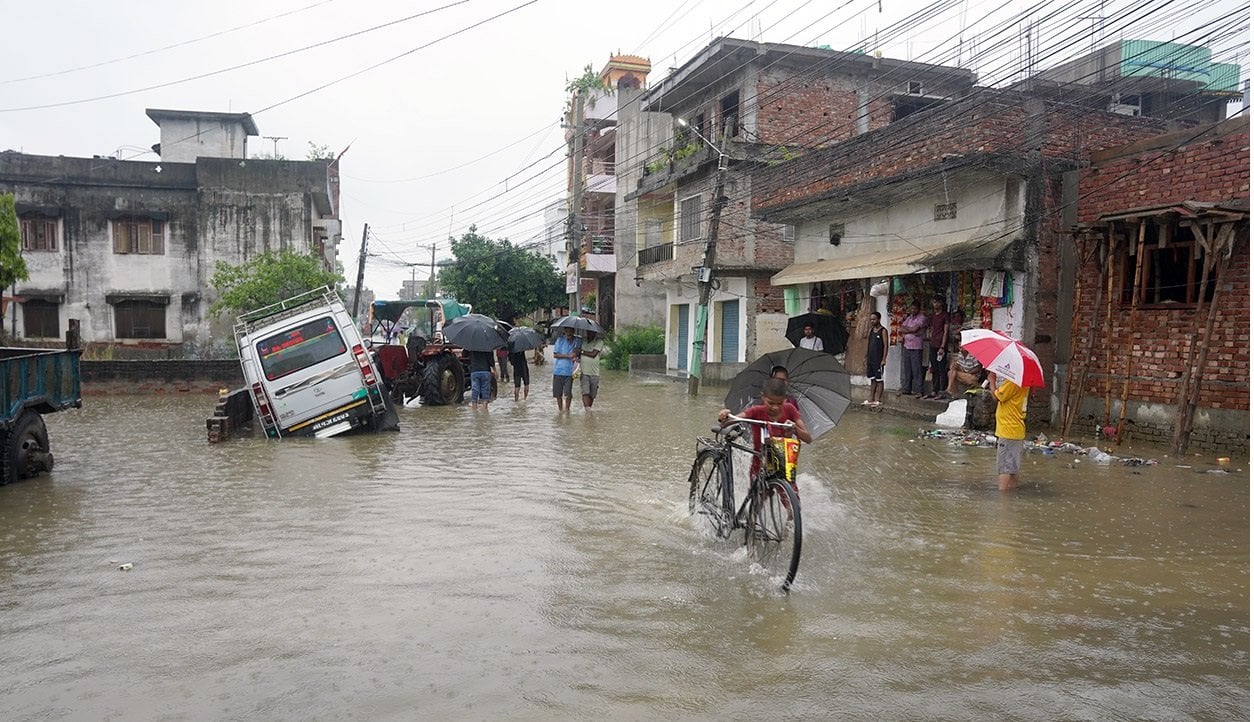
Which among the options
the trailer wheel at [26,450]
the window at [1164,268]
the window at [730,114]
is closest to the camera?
the trailer wheel at [26,450]

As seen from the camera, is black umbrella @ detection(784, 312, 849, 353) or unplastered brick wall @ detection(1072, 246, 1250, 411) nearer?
unplastered brick wall @ detection(1072, 246, 1250, 411)

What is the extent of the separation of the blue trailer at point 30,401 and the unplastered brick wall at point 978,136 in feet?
41.4

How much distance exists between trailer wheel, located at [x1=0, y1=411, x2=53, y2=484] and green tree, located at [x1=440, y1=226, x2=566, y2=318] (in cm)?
3216

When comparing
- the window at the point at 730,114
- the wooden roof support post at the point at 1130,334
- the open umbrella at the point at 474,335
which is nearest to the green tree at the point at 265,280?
the open umbrella at the point at 474,335

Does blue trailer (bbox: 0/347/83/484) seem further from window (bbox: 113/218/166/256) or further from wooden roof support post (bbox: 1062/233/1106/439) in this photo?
window (bbox: 113/218/166/256)

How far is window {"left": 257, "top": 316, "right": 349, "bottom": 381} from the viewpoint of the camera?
45.3ft

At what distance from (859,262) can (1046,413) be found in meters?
5.16

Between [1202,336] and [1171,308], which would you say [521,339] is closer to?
[1171,308]

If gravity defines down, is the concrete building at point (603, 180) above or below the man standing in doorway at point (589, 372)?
above

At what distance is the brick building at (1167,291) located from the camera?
1155cm

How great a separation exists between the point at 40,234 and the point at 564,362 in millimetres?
22211

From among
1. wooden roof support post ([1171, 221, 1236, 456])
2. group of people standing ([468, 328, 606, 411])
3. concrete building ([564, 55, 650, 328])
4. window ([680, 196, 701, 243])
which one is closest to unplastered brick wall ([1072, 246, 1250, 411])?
wooden roof support post ([1171, 221, 1236, 456])

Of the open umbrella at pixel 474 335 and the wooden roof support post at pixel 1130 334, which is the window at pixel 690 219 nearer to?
the open umbrella at pixel 474 335

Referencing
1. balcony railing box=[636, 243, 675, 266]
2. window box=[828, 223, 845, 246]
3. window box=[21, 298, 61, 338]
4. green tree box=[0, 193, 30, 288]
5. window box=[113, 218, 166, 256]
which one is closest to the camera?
green tree box=[0, 193, 30, 288]
